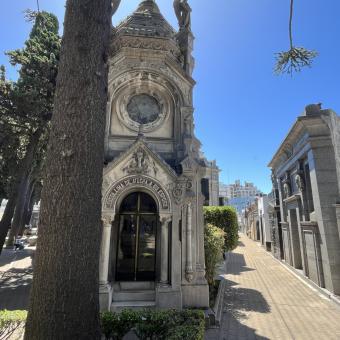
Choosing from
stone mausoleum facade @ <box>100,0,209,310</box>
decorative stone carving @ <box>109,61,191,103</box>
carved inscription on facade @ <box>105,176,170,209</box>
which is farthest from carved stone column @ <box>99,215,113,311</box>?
decorative stone carving @ <box>109,61,191,103</box>

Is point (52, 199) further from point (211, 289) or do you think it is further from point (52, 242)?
point (211, 289)

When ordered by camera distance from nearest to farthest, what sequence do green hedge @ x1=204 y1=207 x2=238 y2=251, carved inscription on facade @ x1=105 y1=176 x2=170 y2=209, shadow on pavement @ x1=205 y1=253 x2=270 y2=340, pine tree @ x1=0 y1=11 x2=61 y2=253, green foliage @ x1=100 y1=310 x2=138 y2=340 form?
green foliage @ x1=100 y1=310 x2=138 y2=340
shadow on pavement @ x1=205 y1=253 x2=270 y2=340
carved inscription on facade @ x1=105 y1=176 x2=170 y2=209
pine tree @ x1=0 y1=11 x2=61 y2=253
green hedge @ x1=204 y1=207 x2=238 y2=251

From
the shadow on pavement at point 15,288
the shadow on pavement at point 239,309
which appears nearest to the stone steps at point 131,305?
the shadow on pavement at point 239,309

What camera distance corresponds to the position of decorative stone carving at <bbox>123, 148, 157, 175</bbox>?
28.8 feet

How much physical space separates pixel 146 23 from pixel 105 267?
1009 cm

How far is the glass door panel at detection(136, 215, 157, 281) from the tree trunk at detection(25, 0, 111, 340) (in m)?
5.82

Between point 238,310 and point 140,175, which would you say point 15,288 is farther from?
point 238,310

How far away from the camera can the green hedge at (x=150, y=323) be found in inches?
187

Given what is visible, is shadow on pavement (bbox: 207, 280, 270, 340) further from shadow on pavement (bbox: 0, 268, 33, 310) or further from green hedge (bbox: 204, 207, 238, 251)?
shadow on pavement (bbox: 0, 268, 33, 310)

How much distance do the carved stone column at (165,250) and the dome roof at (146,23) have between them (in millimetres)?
7428

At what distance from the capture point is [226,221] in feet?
57.1

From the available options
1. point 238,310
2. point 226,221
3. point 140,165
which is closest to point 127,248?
point 140,165

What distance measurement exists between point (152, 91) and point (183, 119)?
180 cm

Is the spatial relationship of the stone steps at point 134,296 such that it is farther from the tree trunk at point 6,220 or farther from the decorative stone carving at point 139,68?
the tree trunk at point 6,220
